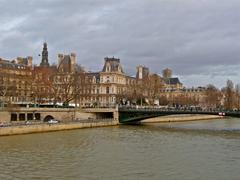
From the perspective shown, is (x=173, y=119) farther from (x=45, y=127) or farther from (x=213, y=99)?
(x=213, y=99)

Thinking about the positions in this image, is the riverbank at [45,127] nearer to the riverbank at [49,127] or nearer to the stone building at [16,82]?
the riverbank at [49,127]

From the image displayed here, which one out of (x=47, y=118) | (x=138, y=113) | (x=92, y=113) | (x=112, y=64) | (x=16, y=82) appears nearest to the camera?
(x=47, y=118)

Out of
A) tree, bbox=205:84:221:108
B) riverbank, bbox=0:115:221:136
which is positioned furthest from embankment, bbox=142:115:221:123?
tree, bbox=205:84:221:108

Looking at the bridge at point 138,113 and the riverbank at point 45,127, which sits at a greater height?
the bridge at point 138,113

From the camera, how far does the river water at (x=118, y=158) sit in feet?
78.0

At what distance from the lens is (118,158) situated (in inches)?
1151

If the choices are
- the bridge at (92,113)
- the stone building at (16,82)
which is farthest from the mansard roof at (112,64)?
the bridge at (92,113)

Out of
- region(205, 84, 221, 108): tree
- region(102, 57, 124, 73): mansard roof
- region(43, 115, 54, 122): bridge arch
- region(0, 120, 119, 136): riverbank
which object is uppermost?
region(102, 57, 124, 73): mansard roof

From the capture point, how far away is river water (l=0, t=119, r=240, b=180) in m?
23.8

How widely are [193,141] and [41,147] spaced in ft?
45.9

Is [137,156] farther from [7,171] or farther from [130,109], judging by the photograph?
[130,109]

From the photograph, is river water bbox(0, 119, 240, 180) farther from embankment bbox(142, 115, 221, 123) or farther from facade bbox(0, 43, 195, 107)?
embankment bbox(142, 115, 221, 123)

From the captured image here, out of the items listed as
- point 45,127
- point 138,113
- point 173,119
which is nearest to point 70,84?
point 138,113

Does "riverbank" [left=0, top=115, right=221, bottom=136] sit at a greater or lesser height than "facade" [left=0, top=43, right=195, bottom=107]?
lesser
